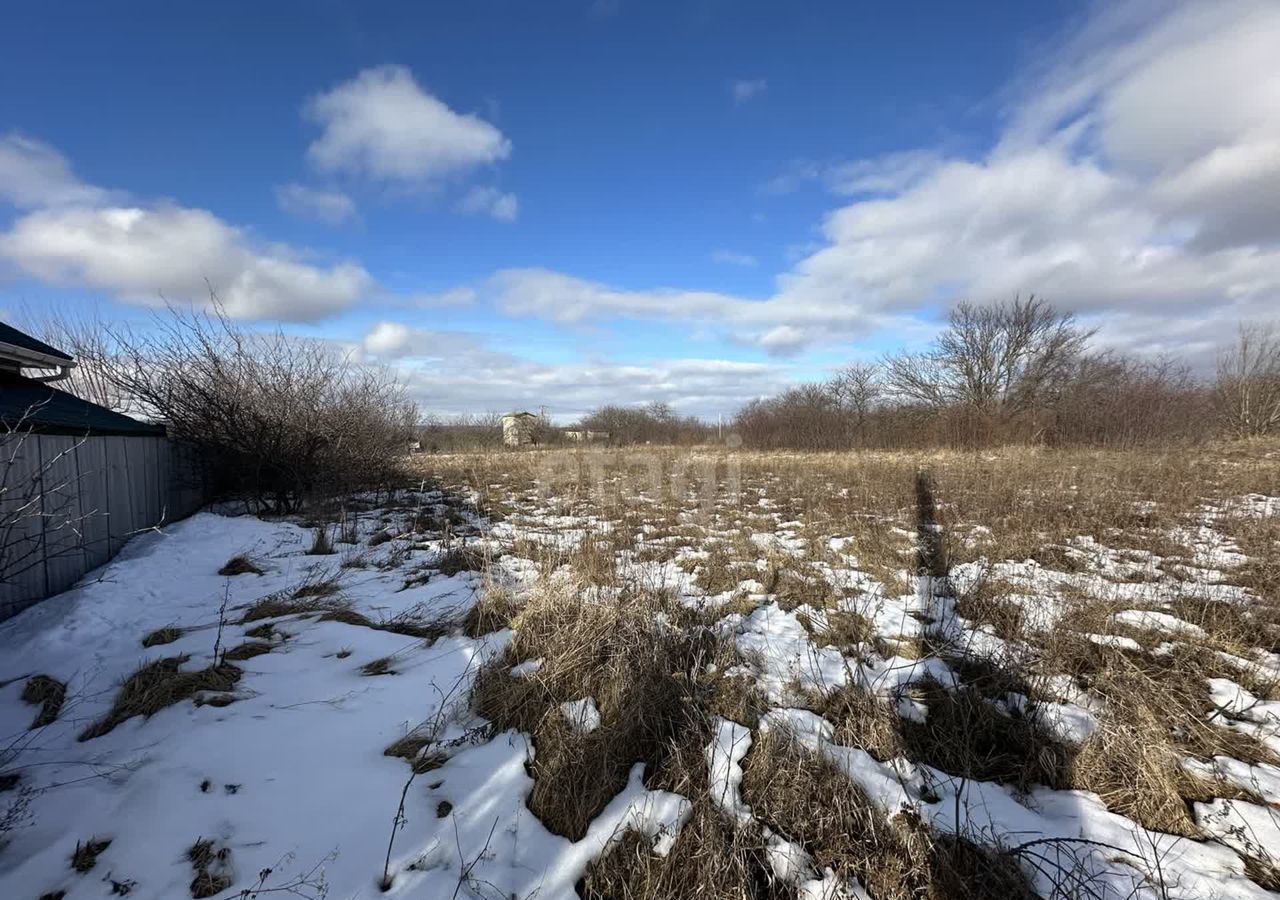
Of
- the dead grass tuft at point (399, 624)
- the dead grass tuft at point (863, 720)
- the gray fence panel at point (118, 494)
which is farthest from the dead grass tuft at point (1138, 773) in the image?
the gray fence panel at point (118, 494)

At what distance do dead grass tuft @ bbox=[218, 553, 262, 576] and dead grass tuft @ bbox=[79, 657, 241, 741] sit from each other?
246 centimetres

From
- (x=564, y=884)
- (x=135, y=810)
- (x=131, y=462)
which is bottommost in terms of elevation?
(x=564, y=884)

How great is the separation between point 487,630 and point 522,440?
1214 inches

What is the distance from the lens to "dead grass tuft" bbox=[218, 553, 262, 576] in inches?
210

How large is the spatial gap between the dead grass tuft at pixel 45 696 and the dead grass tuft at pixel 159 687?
250 millimetres

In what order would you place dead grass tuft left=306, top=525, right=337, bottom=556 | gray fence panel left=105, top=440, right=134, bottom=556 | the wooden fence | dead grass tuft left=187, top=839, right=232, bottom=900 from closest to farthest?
1. dead grass tuft left=187, top=839, right=232, bottom=900
2. the wooden fence
3. gray fence panel left=105, top=440, right=134, bottom=556
4. dead grass tuft left=306, top=525, right=337, bottom=556

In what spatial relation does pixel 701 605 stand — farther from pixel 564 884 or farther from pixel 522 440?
pixel 522 440

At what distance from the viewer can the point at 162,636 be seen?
11.8 ft

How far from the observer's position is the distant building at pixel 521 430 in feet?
110

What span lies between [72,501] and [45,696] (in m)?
3.08

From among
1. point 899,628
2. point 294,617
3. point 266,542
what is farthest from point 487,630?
point 266,542

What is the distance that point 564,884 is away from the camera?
1887 mm

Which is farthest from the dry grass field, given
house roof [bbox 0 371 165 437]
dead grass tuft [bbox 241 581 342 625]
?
house roof [bbox 0 371 165 437]

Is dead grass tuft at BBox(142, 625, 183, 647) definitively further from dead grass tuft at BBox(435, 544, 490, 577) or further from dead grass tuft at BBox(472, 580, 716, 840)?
dead grass tuft at BBox(472, 580, 716, 840)
